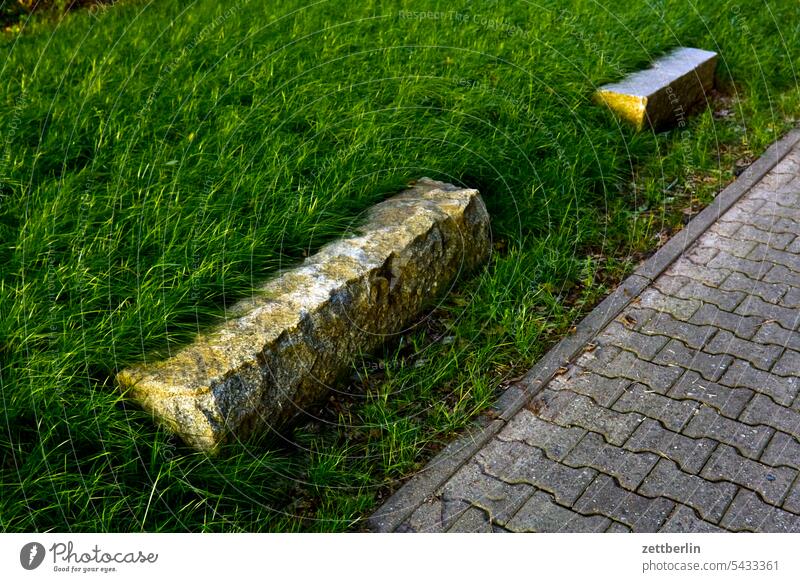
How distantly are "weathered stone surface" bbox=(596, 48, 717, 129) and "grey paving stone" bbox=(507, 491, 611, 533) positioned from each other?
3468mm

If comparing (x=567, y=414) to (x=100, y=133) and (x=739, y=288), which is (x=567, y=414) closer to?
(x=739, y=288)

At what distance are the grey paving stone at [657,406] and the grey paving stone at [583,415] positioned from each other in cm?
5

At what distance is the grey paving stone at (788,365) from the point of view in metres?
A: 3.88

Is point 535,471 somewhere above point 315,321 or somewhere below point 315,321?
below

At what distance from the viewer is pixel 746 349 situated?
404 centimetres

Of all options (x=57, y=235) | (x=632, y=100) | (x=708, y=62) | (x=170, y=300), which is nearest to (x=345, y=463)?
(x=170, y=300)

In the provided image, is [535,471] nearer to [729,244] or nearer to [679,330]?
[679,330]

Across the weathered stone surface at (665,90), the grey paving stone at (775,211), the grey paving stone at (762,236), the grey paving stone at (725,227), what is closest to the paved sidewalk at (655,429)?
the grey paving stone at (762,236)

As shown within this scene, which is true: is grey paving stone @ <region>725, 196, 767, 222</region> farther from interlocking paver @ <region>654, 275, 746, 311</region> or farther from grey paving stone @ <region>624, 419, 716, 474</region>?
grey paving stone @ <region>624, 419, 716, 474</region>

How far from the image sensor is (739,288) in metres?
4.52

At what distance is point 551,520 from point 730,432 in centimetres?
90

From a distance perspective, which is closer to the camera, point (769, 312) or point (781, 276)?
point (769, 312)

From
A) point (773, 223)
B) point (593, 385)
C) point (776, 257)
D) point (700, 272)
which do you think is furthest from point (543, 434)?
point (773, 223)

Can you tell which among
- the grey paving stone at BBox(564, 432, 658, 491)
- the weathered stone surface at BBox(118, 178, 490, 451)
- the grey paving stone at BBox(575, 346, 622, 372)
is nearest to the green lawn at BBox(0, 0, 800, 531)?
the weathered stone surface at BBox(118, 178, 490, 451)
